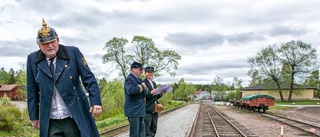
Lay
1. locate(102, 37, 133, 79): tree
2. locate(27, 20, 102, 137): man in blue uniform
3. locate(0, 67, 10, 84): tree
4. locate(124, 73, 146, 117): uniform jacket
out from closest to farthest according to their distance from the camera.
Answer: locate(27, 20, 102, 137): man in blue uniform
locate(124, 73, 146, 117): uniform jacket
locate(102, 37, 133, 79): tree
locate(0, 67, 10, 84): tree

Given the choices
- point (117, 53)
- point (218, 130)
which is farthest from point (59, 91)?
point (117, 53)

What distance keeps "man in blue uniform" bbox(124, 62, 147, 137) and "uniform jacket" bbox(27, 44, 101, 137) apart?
110 inches

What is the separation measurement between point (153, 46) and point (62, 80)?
42.1 m

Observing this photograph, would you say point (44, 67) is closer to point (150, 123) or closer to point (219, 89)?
point (150, 123)

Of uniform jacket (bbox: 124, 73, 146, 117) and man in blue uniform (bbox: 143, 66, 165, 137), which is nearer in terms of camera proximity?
uniform jacket (bbox: 124, 73, 146, 117)

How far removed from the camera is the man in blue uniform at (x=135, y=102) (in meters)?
6.31

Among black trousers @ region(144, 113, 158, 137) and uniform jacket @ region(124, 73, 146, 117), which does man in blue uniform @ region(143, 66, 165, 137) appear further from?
uniform jacket @ region(124, 73, 146, 117)

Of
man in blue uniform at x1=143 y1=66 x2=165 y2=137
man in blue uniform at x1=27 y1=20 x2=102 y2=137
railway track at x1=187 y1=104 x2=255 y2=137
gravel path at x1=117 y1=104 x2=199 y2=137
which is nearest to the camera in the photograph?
man in blue uniform at x1=27 y1=20 x2=102 y2=137

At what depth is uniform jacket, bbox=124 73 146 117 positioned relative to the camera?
6.28 metres

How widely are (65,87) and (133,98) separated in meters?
3.21

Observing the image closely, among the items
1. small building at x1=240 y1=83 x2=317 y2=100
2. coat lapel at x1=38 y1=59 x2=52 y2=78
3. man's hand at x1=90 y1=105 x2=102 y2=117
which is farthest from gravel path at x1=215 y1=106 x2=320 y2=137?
small building at x1=240 y1=83 x2=317 y2=100

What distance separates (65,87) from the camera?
3307mm

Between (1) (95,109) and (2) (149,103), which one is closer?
(1) (95,109)

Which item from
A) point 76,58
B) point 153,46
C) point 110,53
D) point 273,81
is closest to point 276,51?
point 273,81
